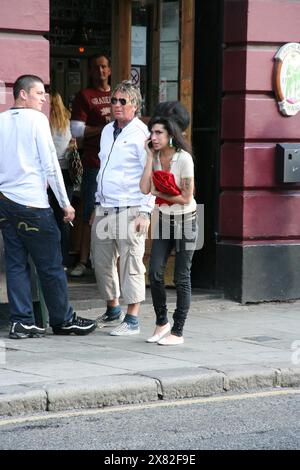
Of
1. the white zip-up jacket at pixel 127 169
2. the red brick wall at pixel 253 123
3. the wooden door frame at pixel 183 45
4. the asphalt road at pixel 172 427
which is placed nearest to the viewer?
the asphalt road at pixel 172 427

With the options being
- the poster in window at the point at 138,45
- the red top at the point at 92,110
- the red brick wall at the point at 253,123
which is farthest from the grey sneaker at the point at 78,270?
the poster in window at the point at 138,45

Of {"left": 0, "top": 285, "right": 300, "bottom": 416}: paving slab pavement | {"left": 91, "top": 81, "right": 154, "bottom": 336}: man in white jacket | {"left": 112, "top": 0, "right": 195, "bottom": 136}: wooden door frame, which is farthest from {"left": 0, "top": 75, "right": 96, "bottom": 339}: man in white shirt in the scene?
{"left": 112, "top": 0, "right": 195, "bottom": 136}: wooden door frame

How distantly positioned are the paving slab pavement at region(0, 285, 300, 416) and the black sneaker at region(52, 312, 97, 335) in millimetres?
69

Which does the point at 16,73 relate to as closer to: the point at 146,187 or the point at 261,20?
the point at 146,187

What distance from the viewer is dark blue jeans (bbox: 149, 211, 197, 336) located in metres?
9.17

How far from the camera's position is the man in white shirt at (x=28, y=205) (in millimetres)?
9188

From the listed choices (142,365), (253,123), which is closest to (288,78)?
(253,123)

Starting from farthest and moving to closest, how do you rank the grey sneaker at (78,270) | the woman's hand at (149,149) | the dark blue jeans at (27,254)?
the grey sneaker at (78,270)
the dark blue jeans at (27,254)
the woman's hand at (149,149)

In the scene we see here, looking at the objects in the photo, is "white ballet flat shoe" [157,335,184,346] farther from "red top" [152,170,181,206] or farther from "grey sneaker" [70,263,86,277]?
"grey sneaker" [70,263,86,277]

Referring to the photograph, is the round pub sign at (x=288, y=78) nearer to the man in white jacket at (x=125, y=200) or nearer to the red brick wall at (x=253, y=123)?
the red brick wall at (x=253, y=123)

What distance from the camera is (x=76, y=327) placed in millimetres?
9602

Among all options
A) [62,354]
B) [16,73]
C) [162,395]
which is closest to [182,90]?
→ [16,73]

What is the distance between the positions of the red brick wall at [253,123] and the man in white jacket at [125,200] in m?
2.00

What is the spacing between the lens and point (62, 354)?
28.7 ft
